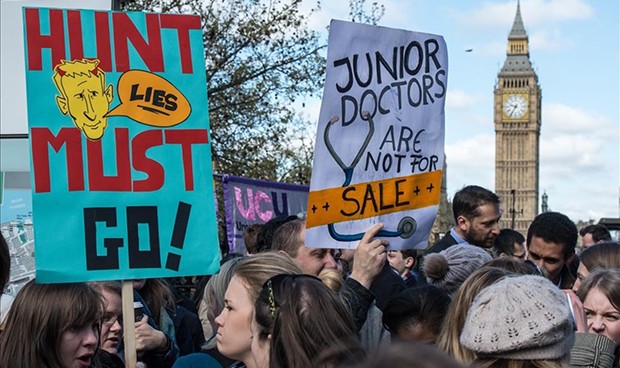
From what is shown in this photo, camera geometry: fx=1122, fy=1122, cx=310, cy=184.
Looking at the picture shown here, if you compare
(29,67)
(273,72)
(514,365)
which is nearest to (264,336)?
(514,365)

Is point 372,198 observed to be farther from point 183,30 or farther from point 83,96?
point 83,96

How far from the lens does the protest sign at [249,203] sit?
35.2 ft

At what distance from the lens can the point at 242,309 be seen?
3730mm

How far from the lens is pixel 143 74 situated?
443 centimetres

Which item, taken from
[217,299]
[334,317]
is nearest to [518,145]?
[217,299]

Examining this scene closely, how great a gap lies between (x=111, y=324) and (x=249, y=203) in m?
6.26

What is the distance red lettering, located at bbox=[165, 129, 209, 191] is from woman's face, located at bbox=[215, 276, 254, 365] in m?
0.76

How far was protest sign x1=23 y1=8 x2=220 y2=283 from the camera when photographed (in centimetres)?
420

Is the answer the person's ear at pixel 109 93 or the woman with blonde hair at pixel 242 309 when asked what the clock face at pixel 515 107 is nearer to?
the person's ear at pixel 109 93

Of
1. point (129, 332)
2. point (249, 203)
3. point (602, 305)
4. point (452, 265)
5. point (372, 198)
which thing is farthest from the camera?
point (249, 203)

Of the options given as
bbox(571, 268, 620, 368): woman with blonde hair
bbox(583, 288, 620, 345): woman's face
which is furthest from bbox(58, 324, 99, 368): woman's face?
bbox(583, 288, 620, 345): woman's face

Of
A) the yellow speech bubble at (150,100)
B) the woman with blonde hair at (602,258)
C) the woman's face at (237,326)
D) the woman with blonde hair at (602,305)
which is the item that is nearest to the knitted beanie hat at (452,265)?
the woman with blonde hair at (602,258)

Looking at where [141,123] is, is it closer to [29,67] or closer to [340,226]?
[29,67]

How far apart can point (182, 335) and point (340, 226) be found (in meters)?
1.60
